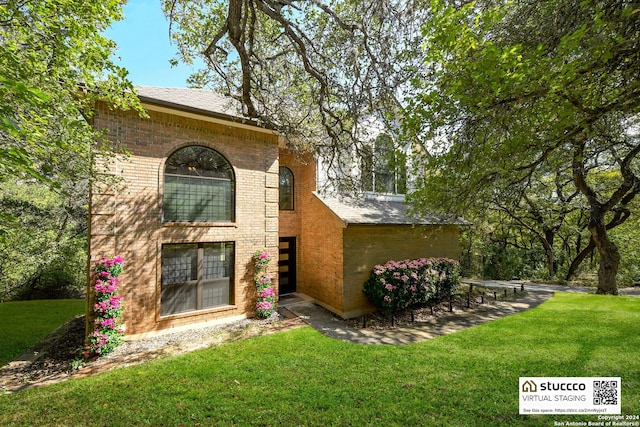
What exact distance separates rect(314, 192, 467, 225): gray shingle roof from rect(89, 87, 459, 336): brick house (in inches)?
2.5

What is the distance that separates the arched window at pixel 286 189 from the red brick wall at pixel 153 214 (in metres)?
2.48

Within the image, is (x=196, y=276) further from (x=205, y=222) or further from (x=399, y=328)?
(x=399, y=328)

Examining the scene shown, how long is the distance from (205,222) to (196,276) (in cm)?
164

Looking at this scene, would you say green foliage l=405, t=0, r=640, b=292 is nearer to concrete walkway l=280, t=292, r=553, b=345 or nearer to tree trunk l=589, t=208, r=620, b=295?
concrete walkway l=280, t=292, r=553, b=345

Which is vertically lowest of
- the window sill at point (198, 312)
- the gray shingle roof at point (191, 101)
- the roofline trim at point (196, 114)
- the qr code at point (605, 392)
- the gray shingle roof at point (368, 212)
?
the qr code at point (605, 392)

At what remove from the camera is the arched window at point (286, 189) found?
11.2 metres

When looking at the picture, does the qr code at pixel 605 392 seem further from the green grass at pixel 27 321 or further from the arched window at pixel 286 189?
the green grass at pixel 27 321

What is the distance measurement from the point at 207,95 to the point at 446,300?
12294mm

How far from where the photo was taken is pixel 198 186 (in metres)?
7.90

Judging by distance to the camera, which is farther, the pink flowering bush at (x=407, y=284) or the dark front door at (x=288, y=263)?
the dark front door at (x=288, y=263)

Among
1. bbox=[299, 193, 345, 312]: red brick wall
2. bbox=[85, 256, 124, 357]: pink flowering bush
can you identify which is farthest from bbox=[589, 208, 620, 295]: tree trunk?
bbox=[85, 256, 124, 357]: pink flowering bush

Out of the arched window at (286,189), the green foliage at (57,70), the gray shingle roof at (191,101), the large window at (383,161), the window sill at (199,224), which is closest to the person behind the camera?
the green foliage at (57,70)

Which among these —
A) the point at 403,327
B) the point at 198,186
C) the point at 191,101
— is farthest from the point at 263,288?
the point at 191,101

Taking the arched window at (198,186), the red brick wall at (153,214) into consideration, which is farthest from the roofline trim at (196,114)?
the arched window at (198,186)
